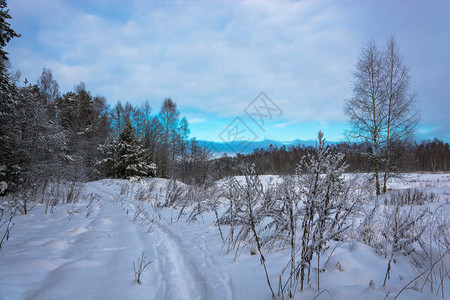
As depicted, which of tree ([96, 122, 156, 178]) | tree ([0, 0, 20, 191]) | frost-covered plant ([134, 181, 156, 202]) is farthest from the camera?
tree ([96, 122, 156, 178])

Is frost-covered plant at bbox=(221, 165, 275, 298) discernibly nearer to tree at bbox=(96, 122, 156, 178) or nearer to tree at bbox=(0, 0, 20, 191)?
tree at bbox=(0, 0, 20, 191)

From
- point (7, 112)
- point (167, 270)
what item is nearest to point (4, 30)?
point (7, 112)

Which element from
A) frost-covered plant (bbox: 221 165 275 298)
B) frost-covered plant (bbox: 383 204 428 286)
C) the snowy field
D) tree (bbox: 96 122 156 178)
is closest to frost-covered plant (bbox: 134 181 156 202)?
the snowy field

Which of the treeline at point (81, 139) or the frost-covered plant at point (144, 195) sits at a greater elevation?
the treeline at point (81, 139)

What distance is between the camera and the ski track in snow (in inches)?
54.6

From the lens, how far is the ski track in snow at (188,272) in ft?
4.55

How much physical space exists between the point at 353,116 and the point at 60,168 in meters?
14.2

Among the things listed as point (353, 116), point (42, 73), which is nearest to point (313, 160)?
point (353, 116)

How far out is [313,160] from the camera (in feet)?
5.24

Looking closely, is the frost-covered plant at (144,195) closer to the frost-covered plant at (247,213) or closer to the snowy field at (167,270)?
the snowy field at (167,270)

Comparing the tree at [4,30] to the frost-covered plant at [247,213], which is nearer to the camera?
the frost-covered plant at [247,213]

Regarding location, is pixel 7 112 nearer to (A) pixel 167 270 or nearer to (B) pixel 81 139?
(A) pixel 167 270

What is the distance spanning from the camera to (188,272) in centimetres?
167

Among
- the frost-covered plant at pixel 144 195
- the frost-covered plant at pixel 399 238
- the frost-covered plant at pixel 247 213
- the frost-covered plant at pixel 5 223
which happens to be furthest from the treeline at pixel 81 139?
the frost-covered plant at pixel 399 238
